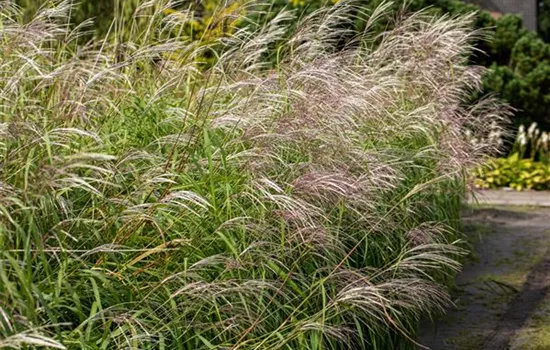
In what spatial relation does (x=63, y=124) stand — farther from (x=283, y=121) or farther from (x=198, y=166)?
(x=283, y=121)

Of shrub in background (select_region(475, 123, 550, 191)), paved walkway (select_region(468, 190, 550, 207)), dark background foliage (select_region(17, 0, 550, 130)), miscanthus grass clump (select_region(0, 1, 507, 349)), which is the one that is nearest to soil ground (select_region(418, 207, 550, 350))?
miscanthus grass clump (select_region(0, 1, 507, 349))

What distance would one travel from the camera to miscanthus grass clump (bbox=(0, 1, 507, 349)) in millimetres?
3848

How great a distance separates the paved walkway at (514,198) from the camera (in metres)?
10.5

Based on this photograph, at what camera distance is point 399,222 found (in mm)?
5477

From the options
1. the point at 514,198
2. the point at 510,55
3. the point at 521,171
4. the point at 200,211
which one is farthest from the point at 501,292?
the point at 510,55

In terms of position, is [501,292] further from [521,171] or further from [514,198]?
[521,171]

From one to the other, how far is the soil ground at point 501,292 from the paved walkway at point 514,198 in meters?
0.75

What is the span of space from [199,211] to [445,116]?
267cm

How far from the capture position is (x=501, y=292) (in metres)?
7.08

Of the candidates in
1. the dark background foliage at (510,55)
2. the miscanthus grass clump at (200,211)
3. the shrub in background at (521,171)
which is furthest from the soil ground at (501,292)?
the dark background foliage at (510,55)

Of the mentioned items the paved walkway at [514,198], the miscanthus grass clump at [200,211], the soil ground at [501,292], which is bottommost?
the paved walkway at [514,198]

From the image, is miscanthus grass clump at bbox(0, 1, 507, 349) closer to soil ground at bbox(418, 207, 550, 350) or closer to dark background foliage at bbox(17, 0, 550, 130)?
soil ground at bbox(418, 207, 550, 350)

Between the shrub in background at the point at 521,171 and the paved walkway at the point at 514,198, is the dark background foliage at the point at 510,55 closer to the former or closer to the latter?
the shrub in background at the point at 521,171

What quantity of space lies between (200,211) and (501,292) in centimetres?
318
